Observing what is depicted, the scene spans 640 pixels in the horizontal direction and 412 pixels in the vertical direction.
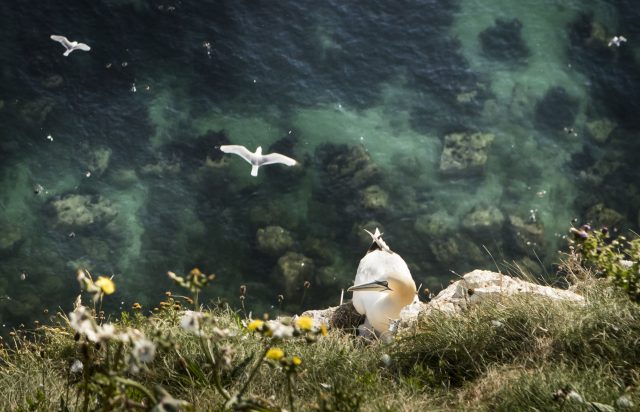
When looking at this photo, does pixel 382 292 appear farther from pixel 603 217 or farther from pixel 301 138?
pixel 603 217

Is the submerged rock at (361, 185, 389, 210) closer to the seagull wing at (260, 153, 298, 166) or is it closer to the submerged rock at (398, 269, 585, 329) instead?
the seagull wing at (260, 153, 298, 166)

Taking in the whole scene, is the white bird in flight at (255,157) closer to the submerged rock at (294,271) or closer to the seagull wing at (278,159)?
the seagull wing at (278,159)

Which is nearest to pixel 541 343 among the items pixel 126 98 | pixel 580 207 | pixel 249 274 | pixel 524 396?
pixel 524 396

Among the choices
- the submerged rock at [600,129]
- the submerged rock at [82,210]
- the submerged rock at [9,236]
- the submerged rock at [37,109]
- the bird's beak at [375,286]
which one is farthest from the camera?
the submerged rock at [600,129]

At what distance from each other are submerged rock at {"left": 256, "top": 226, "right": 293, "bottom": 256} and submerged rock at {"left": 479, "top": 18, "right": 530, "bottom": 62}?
3.80 metres

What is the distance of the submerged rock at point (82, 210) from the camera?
24.5ft

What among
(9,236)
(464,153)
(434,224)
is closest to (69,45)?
(9,236)

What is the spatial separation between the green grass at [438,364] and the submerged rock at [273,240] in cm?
338

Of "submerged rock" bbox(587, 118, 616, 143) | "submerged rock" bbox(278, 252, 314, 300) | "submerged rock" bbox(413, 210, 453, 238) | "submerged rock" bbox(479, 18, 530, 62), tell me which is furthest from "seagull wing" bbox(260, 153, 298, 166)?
"submerged rock" bbox(587, 118, 616, 143)

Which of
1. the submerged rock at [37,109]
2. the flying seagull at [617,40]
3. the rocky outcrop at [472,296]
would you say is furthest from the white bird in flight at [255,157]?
the flying seagull at [617,40]

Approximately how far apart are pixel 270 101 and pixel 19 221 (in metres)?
3.21

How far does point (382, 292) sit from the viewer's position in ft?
15.1

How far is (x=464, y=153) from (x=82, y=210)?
14.7ft

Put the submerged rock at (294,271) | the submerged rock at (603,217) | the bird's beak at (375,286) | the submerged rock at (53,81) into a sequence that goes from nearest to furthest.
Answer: the bird's beak at (375,286) < the submerged rock at (294,271) < the submerged rock at (603,217) < the submerged rock at (53,81)
